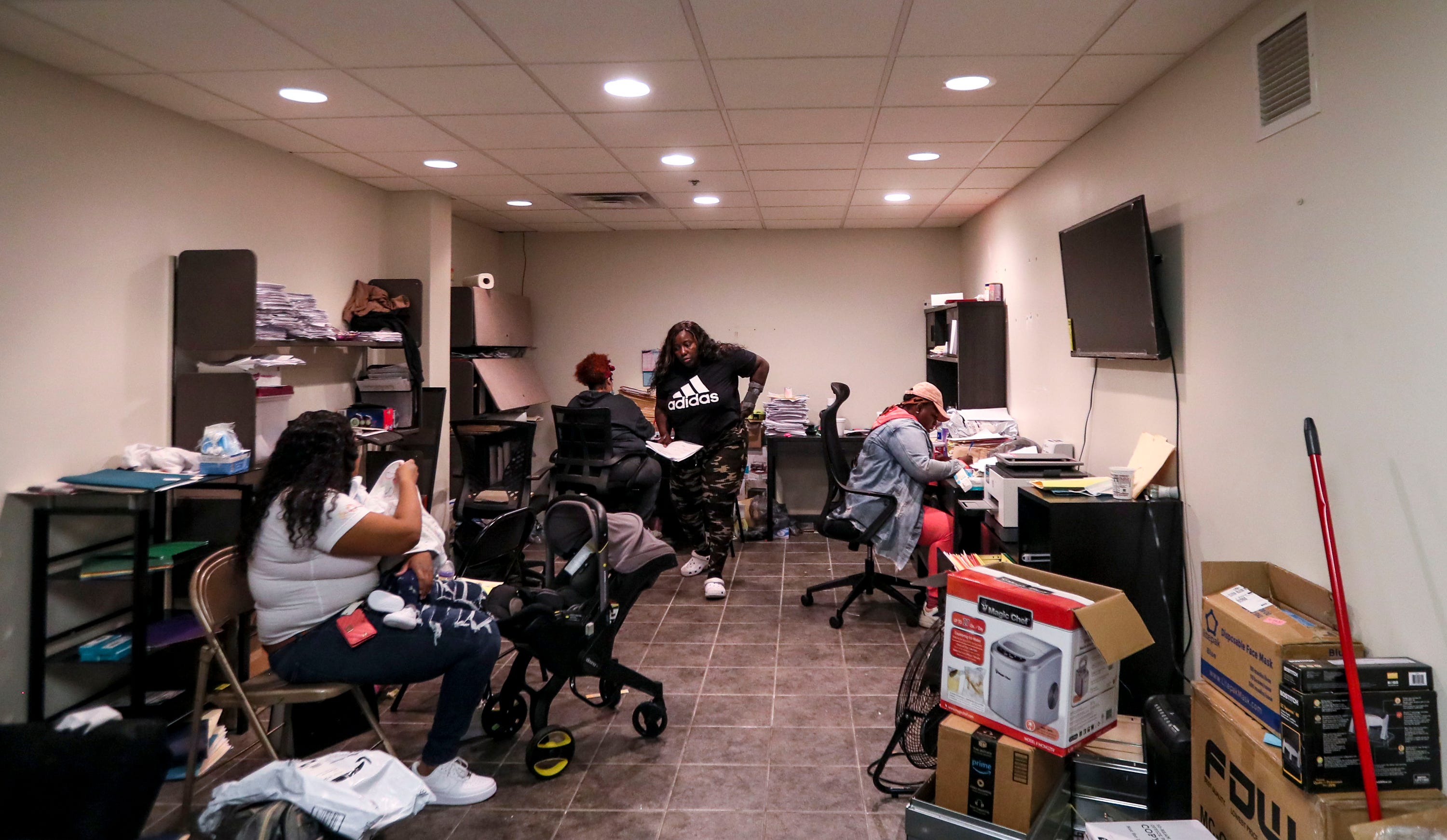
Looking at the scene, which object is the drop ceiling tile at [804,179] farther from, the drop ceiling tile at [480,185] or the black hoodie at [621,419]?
the black hoodie at [621,419]

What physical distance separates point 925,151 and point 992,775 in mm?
3109

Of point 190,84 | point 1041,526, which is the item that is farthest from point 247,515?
point 1041,526

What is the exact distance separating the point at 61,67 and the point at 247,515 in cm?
192

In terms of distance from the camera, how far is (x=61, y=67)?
296 cm

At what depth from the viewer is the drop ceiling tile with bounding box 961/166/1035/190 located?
4691 millimetres

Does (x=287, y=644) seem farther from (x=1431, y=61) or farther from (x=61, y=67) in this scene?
(x=1431, y=61)

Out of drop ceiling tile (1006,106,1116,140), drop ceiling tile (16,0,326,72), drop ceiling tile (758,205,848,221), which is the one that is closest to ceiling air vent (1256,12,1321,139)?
drop ceiling tile (1006,106,1116,140)

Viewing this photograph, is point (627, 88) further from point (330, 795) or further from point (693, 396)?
point (330, 795)

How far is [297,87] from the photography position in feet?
10.5

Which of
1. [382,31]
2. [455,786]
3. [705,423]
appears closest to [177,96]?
[382,31]

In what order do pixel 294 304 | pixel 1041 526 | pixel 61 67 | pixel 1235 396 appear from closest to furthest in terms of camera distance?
A: pixel 1235 396
pixel 61 67
pixel 1041 526
pixel 294 304

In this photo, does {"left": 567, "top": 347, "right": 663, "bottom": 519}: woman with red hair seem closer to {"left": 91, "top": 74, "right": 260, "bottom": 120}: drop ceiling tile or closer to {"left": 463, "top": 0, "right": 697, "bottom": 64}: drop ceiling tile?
{"left": 91, "top": 74, "right": 260, "bottom": 120}: drop ceiling tile

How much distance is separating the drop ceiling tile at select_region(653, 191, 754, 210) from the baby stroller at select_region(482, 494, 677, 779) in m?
2.97

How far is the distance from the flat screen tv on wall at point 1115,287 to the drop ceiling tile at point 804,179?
1434 mm
